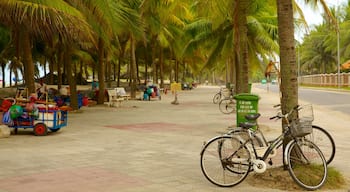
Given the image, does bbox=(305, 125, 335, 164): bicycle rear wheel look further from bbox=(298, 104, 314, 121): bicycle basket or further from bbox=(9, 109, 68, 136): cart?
bbox=(9, 109, 68, 136): cart

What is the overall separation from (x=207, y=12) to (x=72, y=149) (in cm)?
672

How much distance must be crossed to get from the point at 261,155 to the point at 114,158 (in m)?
3.20

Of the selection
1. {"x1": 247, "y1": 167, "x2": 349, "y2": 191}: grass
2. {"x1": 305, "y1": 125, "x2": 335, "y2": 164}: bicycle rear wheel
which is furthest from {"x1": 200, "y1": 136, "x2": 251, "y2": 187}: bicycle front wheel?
{"x1": 305, "y1": 125, "x2": 335, "y2": 164}: bicycle rear wheel

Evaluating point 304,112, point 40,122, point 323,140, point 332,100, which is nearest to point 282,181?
point 304,112

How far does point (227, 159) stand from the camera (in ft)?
21.0

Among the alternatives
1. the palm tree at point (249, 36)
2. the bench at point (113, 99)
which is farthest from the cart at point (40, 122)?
the bench at point (113, 99)

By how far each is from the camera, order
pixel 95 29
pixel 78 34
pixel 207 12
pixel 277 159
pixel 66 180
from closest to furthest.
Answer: pixel 66 180 → pixel 277 159 → pixel 78 34 → pixel 207 12 → pixel 95 29

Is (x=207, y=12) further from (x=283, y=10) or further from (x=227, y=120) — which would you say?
(x=283, y=10)

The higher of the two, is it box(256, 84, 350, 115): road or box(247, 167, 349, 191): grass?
box(256, 84, 350, 115): road

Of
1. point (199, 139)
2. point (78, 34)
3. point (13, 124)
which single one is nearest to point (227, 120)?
point (199, 139)

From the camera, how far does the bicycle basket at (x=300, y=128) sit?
628 centimetres

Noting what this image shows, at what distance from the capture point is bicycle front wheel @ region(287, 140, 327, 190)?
618 centimetres

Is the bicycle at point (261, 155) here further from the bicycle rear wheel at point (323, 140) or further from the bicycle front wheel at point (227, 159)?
the bicycle rear wheel at point (323, 140)

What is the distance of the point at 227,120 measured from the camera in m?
16.0
